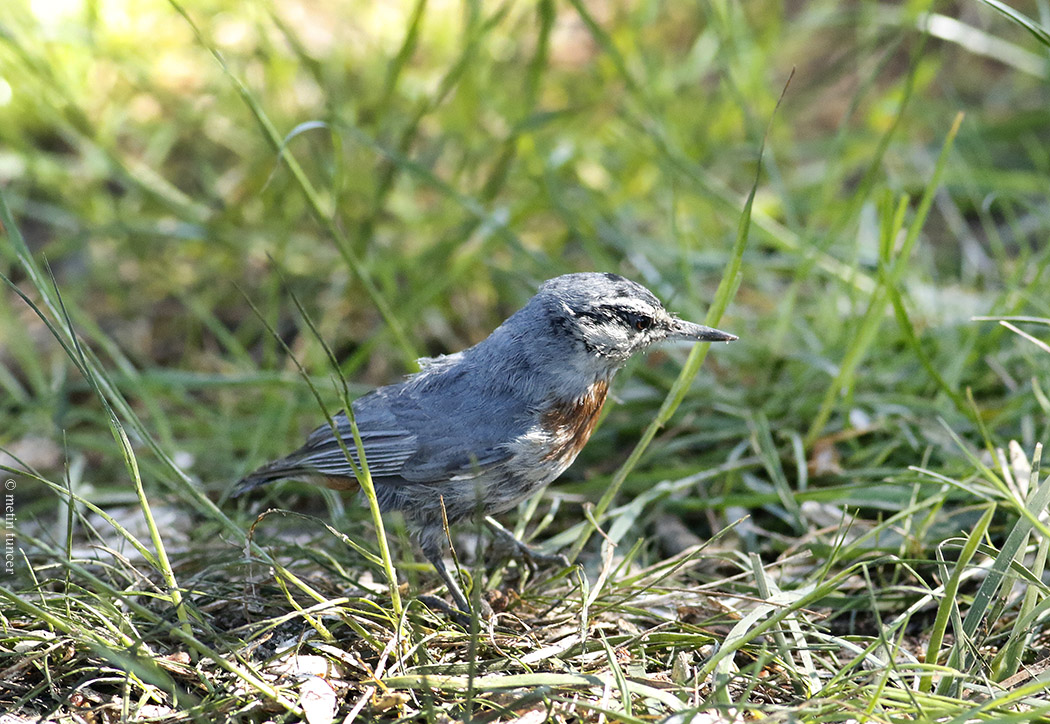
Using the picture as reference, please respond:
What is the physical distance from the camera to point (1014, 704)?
7.13 ft

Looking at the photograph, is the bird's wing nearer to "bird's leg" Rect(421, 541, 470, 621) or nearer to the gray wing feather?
the gray wing feather

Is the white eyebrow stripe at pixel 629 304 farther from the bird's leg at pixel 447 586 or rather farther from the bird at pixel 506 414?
the bird's leg at pixel 447 586

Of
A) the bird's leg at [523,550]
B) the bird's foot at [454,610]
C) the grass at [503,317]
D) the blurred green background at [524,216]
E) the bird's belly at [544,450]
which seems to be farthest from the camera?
the blurred green background at [524,216]

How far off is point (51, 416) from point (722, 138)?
375 cm

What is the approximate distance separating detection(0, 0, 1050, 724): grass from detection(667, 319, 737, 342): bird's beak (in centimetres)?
14

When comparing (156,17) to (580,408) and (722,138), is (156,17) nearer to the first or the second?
(722,138)

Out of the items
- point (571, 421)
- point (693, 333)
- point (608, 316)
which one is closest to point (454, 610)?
point (571, 421)

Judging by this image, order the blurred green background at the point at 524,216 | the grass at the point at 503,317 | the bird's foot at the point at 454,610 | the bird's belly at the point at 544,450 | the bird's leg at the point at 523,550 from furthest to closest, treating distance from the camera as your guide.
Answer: the blurred green background at the point at 524,216 < the bird's leg at the point at 523,550 < the bird's belly at the point at 544,450 < the bird's foot at the point at 454,610 < the grass at the point at 503,317

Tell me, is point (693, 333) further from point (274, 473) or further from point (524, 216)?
point (524, 216)

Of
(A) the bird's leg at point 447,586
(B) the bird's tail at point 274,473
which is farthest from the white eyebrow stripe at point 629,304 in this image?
(B) the bird's tail at point 274,473

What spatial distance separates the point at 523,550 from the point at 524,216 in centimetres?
194

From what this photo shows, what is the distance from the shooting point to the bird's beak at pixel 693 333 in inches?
118

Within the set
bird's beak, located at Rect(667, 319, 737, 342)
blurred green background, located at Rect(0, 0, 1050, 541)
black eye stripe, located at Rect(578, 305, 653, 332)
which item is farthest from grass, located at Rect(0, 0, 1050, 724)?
black eye stripe, located at Rect(578, 305, 653, 332)

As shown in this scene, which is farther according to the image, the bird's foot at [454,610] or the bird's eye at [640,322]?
the bird's eye at [640,322]
